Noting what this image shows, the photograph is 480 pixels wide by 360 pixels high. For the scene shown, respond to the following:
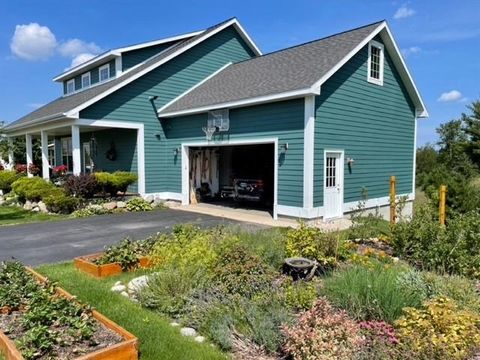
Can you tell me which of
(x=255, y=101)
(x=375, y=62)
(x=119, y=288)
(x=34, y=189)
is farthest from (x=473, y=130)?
(x=119, y=288)

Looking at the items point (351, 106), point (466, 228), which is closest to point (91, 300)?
point (466, 228)

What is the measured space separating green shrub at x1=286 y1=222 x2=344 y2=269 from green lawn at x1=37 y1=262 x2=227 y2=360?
7.48 ft

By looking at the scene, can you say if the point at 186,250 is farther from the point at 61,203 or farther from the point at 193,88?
the point at 193,88

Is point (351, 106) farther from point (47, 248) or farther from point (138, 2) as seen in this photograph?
point (47, 248)

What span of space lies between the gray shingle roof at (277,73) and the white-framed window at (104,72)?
4587 mm

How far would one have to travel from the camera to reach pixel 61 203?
40.0 ft

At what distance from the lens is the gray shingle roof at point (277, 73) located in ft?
35.8

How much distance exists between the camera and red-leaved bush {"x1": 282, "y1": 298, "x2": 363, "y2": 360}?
299cm

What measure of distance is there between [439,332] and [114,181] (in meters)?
12.4

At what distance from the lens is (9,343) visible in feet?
10.5

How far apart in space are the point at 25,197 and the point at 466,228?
46.7 ft

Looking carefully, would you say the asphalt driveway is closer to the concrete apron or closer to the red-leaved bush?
the concrete apron

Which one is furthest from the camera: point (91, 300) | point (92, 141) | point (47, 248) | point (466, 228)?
point (92, 141)

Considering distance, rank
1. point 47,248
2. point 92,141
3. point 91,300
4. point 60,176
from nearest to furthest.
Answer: point 91,300
point 47,248
point 60,176
point 92,141
